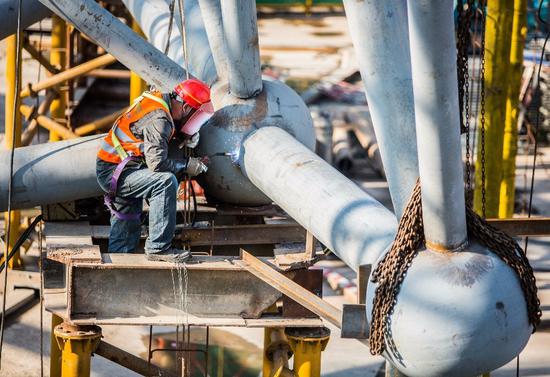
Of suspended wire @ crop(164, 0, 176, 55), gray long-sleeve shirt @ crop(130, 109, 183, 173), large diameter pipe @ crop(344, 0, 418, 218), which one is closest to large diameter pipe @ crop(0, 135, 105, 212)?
gray long-sleeve shirt @ crop(130, 109, 183, 173)

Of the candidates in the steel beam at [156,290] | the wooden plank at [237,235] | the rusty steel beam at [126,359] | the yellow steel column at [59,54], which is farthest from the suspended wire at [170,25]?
the yellow steel column at [59,54]

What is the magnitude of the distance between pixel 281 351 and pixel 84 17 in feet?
12.5

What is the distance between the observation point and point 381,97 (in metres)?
7.32

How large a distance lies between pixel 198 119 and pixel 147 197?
0.81 metres

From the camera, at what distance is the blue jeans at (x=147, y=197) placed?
10.1 m

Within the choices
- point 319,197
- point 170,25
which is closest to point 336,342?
point 170,25

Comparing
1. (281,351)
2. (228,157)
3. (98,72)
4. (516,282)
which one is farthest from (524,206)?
(516,282)

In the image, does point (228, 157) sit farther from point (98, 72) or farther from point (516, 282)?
point (98, 72)

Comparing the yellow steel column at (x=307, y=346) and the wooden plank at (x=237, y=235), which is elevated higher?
the wooden plank at (x=237, y=235)

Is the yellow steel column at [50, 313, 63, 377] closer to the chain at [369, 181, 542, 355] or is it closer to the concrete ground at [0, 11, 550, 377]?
the concrete ground at [0, 11, 550, 377]

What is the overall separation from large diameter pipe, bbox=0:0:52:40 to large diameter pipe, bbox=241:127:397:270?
3.38 metres

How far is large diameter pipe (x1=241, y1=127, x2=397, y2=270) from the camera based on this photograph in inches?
317

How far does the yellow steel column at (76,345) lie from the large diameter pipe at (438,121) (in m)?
4.14

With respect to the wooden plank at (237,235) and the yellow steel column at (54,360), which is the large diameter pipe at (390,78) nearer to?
the wooden plank at (237,235)
